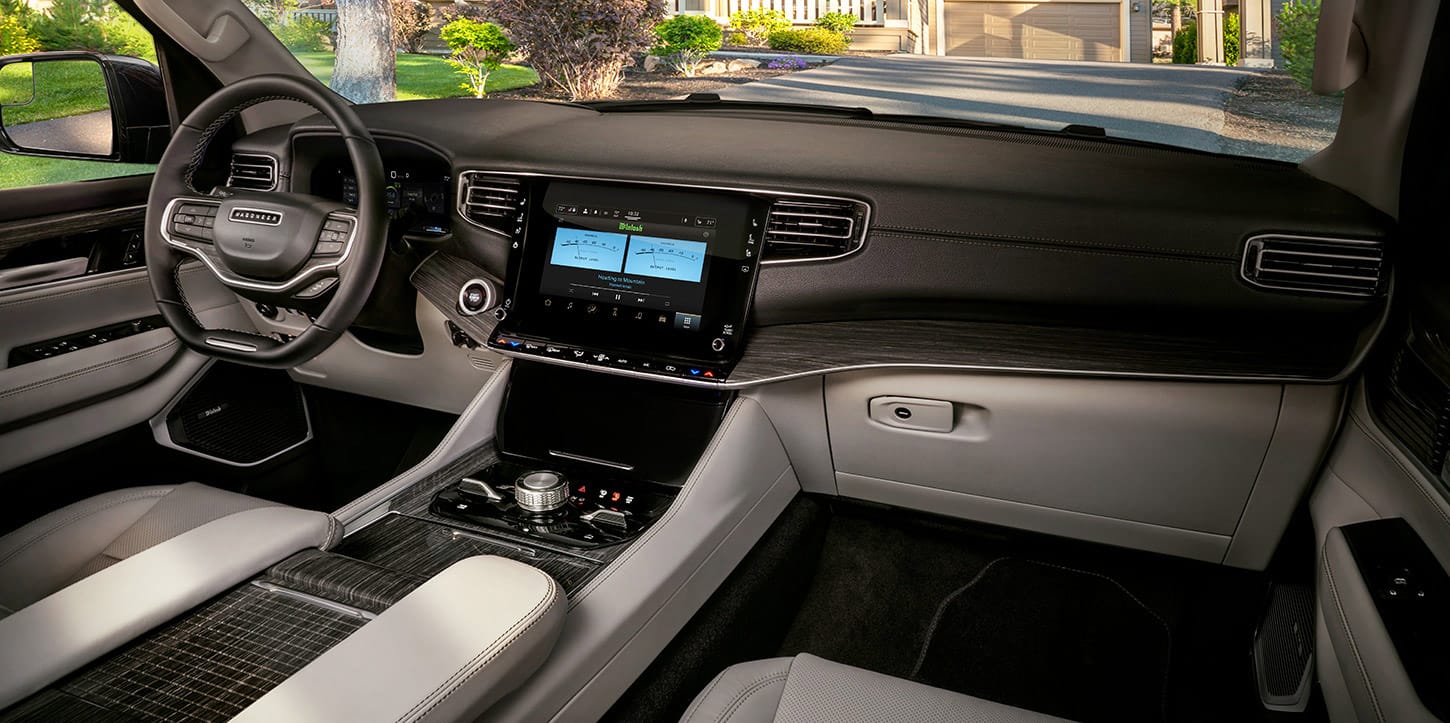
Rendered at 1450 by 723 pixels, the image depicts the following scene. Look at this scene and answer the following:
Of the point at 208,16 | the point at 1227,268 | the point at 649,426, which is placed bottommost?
the point at 649,426

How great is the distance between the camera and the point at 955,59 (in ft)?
7.28

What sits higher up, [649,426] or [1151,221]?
[1151,221]

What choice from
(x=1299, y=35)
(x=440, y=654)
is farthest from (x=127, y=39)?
(x=1299, y=35)

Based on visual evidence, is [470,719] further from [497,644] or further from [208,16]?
[208,16]

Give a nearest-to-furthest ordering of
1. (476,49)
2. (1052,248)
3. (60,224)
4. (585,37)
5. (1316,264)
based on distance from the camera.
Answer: (1316,264), (1052,248), (60,224), (585,37), (476,49)

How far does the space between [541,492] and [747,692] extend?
0.51 meters

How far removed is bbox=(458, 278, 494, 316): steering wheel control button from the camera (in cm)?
192

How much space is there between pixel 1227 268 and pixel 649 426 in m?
0.97

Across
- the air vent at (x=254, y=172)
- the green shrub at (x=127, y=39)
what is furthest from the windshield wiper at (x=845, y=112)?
the green shrub at (x=127, y=39)

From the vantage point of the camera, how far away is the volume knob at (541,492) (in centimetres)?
155

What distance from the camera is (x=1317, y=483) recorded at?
1.56 metres

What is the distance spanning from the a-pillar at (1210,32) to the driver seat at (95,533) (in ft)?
6.36

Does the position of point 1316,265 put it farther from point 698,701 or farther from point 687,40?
point 687,40

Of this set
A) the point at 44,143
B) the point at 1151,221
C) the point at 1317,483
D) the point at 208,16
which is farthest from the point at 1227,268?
the point at 44,143
